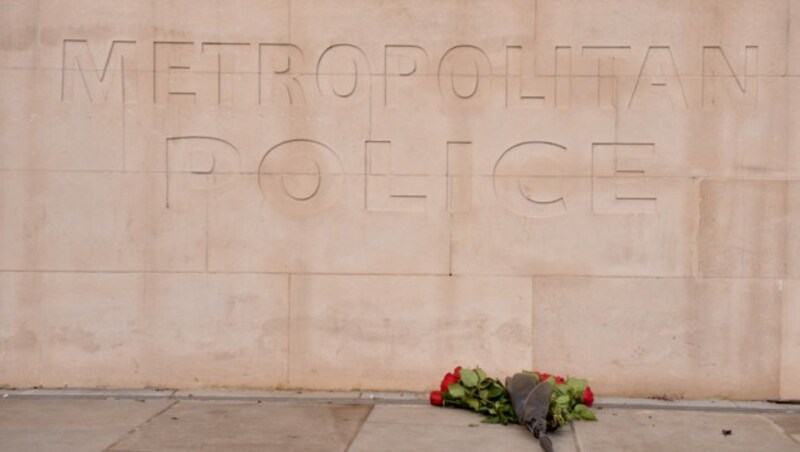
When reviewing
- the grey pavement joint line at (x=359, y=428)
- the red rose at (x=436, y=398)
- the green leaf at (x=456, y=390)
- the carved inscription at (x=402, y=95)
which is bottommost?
the grey pavement joint line at (x=359, y=428)

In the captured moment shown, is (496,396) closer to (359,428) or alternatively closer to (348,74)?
(359,428)

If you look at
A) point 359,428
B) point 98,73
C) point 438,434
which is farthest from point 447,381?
point 98,73

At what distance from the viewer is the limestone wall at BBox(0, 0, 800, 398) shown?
7.35 meters

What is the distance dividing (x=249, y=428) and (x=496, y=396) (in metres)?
1.85

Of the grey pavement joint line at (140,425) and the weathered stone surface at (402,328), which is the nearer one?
the grey pavement joint line at (140,425)

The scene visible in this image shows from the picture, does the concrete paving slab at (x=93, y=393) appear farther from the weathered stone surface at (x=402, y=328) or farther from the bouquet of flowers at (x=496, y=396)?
the bouquet of flowers at (x=496, y=396)

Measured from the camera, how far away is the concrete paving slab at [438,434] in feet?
19.4

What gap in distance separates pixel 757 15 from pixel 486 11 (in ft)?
7.08

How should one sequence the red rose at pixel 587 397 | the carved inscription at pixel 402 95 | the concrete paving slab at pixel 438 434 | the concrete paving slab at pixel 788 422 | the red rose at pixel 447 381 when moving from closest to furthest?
1. the concrete paving slab at pixel 438 434
2. the concrete paving slab at pixel 788 422
3. the red rose at pixel 587 397
4. the red rose at pixel 447 381
5. the carved inscription at pixel 402 95

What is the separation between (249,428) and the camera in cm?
629

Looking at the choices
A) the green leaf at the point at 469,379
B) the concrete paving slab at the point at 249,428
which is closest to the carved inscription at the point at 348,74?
the green leaf at the point at 469,379

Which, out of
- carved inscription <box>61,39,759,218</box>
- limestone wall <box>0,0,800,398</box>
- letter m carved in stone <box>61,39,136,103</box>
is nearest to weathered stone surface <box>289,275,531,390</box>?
limestone wall <box>0,0,800,398</box>

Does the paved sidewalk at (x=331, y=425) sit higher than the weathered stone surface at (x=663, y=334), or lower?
lower

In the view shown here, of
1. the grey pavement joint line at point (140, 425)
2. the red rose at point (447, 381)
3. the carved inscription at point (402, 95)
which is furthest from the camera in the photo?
the carved inscription at point (402, 95)
